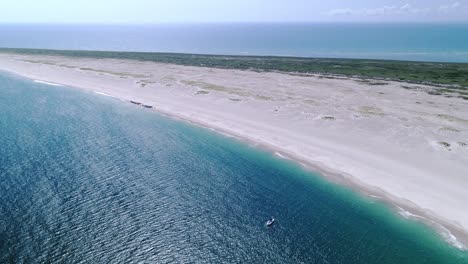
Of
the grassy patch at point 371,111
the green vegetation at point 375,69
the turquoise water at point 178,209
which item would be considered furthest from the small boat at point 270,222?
the green vegetation at point 375,69

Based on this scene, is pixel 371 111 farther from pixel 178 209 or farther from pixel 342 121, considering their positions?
pixel 178 209

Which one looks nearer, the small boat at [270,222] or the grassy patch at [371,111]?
the small boat at [270,222]

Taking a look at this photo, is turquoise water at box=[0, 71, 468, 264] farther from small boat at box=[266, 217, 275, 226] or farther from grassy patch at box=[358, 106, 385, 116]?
grassy patch at box=[358, 106, 385, 116]

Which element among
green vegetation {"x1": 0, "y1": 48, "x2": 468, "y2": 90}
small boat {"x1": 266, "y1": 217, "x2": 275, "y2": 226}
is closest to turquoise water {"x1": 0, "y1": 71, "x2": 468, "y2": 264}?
small boat {"x1": 266, "y1": 217, "x2": 275, "y2": 226}

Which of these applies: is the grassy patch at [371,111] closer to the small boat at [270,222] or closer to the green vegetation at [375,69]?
the green vegetation at [375,69]

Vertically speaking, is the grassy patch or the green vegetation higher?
the green vegetation

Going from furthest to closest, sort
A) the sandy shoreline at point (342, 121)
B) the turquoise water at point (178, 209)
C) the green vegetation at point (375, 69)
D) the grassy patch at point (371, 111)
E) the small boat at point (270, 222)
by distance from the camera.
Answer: the green vegetation at point (375, 69), the grassy patch at point (371, 111), the sandy shoreline at point (342, 121), the small boat at point (270, 222), the turquoise water at point (178, 209)

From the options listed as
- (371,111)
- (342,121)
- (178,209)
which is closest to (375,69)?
(371,111)
